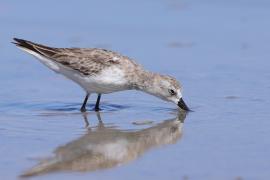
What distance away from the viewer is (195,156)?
8023mm

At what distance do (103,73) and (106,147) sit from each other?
2.17m

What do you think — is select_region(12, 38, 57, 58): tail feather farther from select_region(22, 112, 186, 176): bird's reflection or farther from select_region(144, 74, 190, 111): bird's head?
select_region(144, 74, 190, 111): bird's head

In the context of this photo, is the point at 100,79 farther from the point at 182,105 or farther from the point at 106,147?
the point at 106,147

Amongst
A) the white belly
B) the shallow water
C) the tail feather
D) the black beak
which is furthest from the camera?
the tail feather

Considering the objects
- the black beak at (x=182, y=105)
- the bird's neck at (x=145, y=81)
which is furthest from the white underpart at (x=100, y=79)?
the black beak at (x=182, y=105)

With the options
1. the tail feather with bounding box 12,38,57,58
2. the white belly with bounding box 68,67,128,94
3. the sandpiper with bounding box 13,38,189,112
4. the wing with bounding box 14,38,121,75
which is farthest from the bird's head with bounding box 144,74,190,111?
the tail feather with bounding box 12,38,57,58

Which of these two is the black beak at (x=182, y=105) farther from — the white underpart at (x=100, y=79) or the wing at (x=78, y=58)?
the wing at (x=78, y=58)

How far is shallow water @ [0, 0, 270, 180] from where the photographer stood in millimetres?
7805

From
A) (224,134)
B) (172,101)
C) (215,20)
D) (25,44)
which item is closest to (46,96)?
(25,44)

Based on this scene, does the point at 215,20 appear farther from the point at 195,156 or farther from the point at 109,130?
the point at 195,156

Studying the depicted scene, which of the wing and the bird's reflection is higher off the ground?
the wing

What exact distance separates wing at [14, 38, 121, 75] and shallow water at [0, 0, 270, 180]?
0.51m

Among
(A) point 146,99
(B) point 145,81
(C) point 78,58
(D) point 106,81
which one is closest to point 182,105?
(B) point 145,81

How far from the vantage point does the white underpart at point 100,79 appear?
34.2ft
